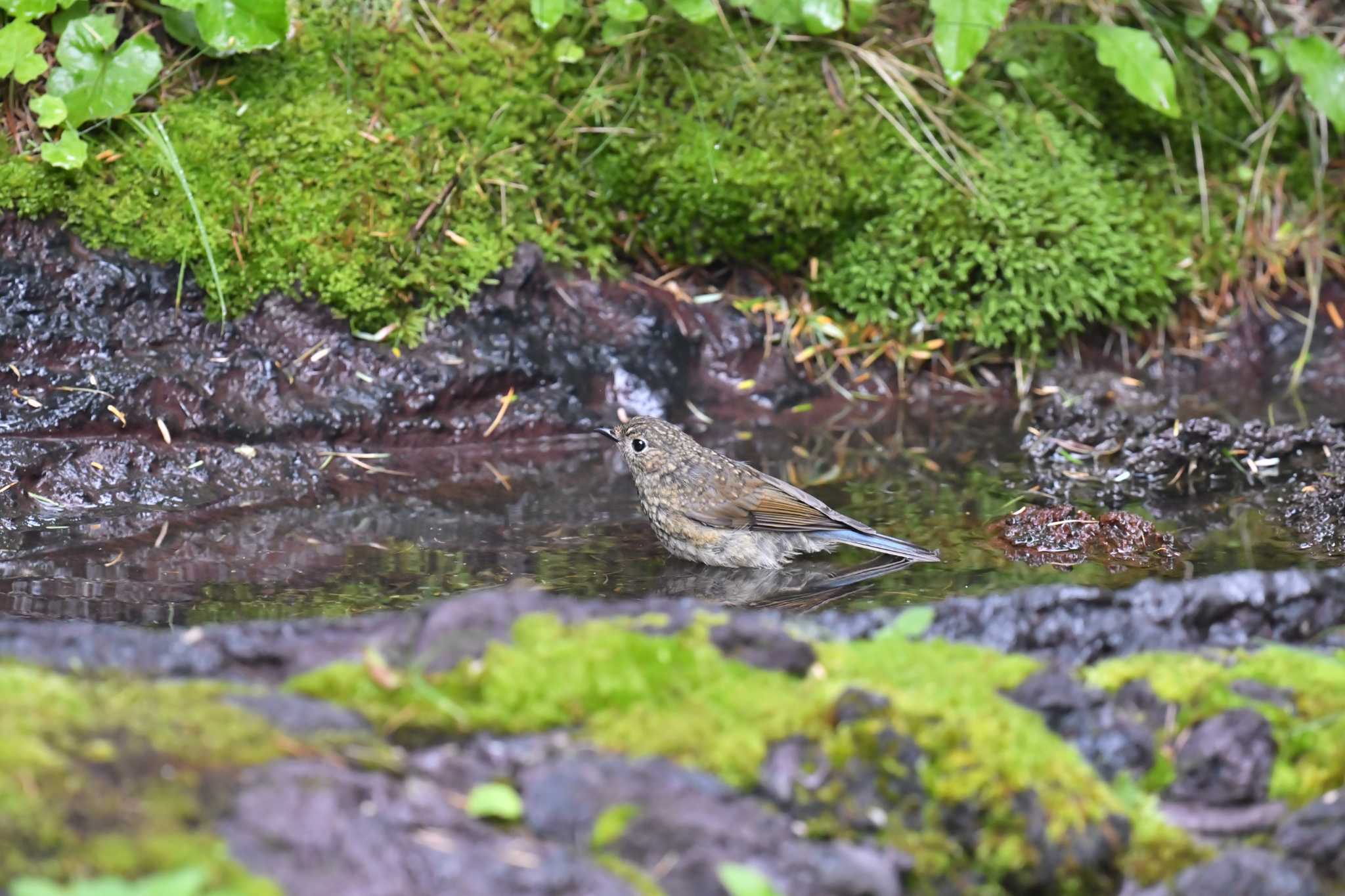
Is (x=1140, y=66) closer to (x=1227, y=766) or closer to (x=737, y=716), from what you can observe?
(x=1227, y=766)

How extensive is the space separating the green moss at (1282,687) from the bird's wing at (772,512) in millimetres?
2581

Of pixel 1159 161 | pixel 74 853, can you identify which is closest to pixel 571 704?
pixel 74 853

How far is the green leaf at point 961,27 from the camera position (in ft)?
23.7

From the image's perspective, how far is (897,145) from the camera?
7.94 metres

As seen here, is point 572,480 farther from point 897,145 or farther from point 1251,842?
point 1251,842

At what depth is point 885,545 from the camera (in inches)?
218

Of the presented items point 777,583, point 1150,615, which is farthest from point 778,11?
point 1150,615

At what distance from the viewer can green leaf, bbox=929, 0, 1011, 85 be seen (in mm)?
7230

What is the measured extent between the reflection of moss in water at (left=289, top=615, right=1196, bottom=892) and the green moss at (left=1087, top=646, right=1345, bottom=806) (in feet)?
0.99

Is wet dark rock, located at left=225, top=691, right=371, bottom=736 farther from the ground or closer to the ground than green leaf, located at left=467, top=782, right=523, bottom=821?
farther from the ground

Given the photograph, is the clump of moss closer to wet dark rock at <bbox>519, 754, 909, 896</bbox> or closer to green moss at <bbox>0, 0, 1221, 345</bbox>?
green moss at <bbox>0, 0, 1221, 345</bbox>

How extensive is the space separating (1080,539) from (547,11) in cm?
405

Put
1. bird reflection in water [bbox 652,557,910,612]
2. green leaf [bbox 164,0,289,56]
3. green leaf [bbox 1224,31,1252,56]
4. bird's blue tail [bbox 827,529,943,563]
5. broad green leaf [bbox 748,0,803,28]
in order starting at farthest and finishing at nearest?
green leaf [bbox 1224,31,1252,56]
broad green leaf [bbox 748,0,803,28]
green leaf [bbox 164,0,289,56]
bird's blue tail [bbox 827,529,943,563]
bird reflection in water [bbox 652,557,910,612]

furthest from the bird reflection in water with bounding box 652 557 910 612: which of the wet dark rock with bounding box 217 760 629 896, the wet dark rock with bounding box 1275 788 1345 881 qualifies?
the wet dark rock with bounding box 217 760 629 896
